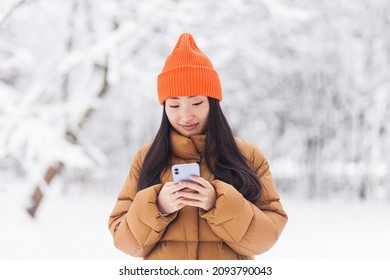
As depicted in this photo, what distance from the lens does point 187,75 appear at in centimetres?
131

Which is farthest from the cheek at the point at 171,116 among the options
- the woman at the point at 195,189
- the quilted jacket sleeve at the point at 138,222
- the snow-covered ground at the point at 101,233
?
the snow-covered ground at the point at 101,233

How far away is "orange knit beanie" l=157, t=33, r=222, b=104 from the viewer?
1.30m

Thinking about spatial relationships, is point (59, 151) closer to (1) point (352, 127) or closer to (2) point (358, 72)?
(2) point (358, 72)

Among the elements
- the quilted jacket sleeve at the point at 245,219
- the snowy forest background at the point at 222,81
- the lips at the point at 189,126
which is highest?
the snowy forest background at the point at 222,81

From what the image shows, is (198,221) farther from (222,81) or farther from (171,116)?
(222,81)

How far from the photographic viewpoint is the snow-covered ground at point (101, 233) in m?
3.94

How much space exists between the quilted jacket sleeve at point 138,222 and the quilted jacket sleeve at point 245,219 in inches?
4.8

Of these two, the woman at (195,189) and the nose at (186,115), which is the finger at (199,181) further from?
the nose at (186,115)

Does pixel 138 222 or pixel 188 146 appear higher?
pixel 188 146

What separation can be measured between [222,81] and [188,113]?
5.19 m

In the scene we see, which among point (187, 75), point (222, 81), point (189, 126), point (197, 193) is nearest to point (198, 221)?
point (197, 193)

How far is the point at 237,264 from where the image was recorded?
128cm

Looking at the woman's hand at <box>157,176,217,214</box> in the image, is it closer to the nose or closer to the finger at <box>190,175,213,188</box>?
the finger at <box>190,175,213,188</box>

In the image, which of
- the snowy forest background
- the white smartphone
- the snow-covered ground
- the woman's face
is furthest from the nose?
the snow-covered ground
